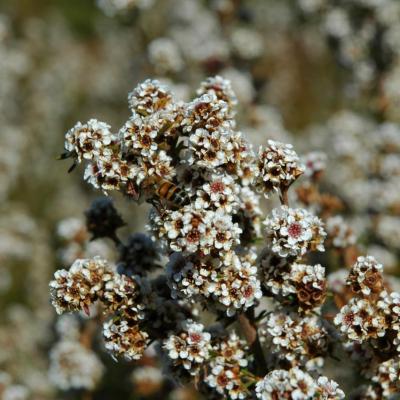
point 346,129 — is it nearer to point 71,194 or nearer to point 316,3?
point 316,3

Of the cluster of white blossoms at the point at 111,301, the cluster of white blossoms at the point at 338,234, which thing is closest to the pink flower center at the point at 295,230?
the cluster of white blossoms at the point at 111,301

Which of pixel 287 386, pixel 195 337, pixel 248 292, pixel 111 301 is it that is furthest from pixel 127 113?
pixel 287 386

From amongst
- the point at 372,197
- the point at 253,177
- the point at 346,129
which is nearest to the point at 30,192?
the point at 346,129

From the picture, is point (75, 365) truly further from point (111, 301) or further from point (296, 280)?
point (296, 280)

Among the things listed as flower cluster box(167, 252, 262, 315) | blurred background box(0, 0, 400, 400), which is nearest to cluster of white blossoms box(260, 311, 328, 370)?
flower cluster box(167, 252, 262, 315)

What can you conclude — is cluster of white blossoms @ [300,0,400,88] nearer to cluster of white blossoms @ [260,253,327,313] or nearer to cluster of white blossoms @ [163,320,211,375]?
cluster of white blossoms @ [260,253,327,313]

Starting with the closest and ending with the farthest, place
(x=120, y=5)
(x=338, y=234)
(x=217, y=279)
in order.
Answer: (x=217, y=279) < (x=338, y=234) < (x=120, y=5)
